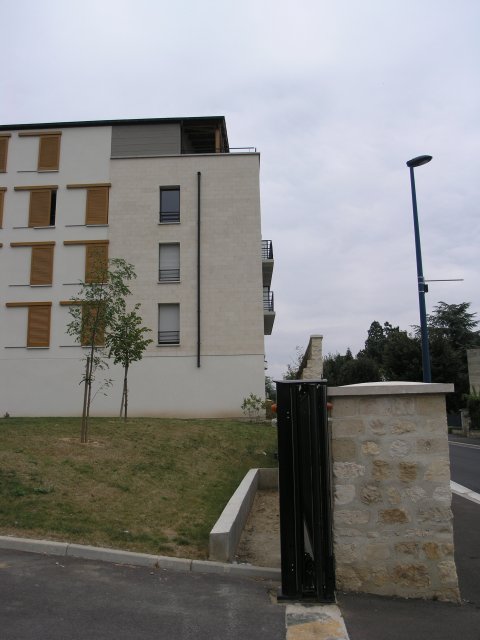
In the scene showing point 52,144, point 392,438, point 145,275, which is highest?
point 52,144

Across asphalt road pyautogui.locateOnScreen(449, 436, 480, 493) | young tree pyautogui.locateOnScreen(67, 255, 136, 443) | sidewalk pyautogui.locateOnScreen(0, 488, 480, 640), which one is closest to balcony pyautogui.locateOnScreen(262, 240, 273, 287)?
asphalt road pyautogui.locateOnScreen(449, 436, 480, 493)

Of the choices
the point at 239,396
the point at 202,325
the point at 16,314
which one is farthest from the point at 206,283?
the point at 16,314

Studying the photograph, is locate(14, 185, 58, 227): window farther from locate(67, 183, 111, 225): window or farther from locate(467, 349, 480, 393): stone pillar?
locate(467, 349, 480, 393): stone pillar

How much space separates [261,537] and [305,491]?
3.01 metres

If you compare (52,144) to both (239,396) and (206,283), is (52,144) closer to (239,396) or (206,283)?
(206,283)

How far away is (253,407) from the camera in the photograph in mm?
25234

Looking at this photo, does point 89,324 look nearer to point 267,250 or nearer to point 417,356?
point 267,250

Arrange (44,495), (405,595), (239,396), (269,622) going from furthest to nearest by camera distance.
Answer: (239,396) → (44,495) → (405,595) → (269,622)

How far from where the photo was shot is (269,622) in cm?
438

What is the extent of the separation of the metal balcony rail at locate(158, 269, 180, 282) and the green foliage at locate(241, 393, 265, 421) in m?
6.86

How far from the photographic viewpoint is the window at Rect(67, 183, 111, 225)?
28.0 meters

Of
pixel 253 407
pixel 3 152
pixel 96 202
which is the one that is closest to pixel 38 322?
pixel 96 202

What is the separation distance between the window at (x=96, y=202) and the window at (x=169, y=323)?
538 centimetres

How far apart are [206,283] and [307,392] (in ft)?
73.0
